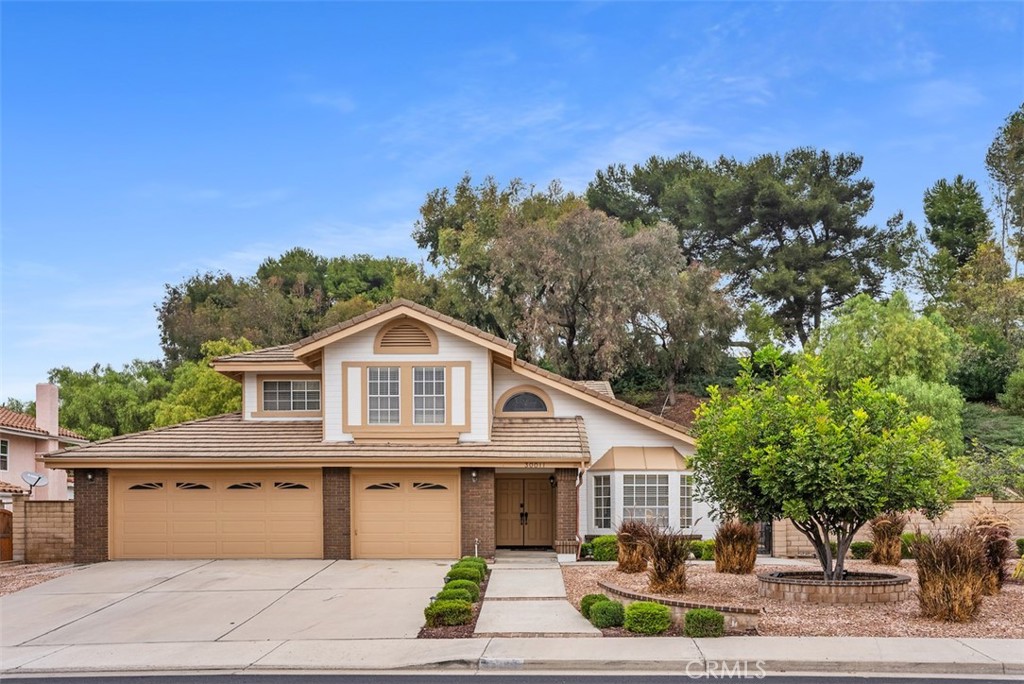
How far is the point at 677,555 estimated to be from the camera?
16.3 metres

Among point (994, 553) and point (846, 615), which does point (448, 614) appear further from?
point (994, 553)

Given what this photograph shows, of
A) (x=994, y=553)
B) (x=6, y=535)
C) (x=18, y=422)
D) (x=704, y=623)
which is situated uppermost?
(x=18, y=422)

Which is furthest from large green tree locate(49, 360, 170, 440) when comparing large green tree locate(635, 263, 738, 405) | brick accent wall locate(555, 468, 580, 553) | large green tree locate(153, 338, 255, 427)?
brick accent wall locate(555, 468, 580, 553)

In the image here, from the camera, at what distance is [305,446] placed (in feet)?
80.1

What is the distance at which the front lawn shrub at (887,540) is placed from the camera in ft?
69.1

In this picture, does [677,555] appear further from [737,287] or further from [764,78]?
[737,287]

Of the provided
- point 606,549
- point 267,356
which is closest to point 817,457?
point 606,549

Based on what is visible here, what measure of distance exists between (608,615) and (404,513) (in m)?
10.8

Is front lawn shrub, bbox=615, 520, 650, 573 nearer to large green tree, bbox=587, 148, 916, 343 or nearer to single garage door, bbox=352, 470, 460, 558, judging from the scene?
single garage door, bbox=352, 470, 460, 558

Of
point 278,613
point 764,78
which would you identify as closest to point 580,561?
point 278,613

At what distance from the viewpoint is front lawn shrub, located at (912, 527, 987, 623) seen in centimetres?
1426

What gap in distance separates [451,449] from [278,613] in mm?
7948

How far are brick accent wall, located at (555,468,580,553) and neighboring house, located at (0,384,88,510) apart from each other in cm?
2161

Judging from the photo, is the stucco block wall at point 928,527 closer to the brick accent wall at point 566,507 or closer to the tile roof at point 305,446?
the brick accent wall at point 566,507
